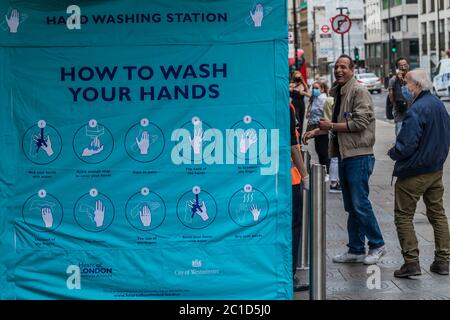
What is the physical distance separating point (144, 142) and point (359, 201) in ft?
10.6

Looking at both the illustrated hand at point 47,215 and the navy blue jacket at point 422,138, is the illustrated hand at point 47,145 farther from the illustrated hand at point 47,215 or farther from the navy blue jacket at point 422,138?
the navy blue jacket at point 422,138

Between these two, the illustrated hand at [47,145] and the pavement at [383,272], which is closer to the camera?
the illustrated hand at [47,145]

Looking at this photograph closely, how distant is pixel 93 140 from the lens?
671cm

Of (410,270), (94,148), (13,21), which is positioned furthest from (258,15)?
(410,270)

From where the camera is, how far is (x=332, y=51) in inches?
1468

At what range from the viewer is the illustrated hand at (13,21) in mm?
6625

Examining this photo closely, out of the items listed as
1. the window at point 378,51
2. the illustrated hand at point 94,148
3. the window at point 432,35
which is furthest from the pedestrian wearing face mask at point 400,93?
the window at point 378,51

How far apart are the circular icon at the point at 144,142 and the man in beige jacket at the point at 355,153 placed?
3021mm

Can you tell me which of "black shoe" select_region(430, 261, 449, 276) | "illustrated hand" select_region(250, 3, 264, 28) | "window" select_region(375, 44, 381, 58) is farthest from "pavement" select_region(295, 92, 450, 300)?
"window" select_region(375, 44, 381, 58)

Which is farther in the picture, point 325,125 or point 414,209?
point 325,125

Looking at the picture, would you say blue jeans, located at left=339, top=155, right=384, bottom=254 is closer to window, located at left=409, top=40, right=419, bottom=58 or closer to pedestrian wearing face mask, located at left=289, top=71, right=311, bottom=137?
pedestrian wearing face mask, located at left=289, top=71, right=311, bottom=137

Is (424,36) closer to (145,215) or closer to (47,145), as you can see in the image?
(145,215)
